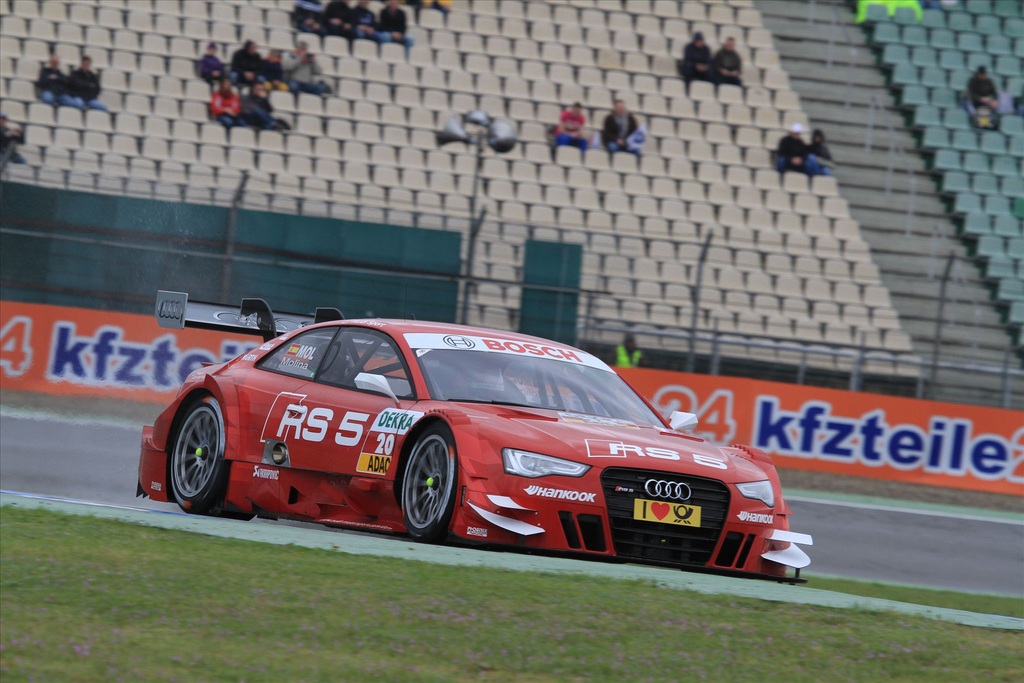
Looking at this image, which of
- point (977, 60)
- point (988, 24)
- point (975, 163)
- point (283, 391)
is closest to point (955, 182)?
point (975, 163)

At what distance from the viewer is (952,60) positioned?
23.7m

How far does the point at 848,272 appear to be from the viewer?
62.1 ft

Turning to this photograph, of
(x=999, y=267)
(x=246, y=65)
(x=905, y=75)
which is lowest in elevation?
(x=999, y=267)

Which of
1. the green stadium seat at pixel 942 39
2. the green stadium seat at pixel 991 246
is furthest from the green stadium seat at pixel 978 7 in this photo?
the green stadium seat at pixel 991 246

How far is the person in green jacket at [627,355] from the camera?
51.9ft

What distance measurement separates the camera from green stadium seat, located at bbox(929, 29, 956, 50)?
23938 mm

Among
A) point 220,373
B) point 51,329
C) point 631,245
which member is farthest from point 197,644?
point 631,245

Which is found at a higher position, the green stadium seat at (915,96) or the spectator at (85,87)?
the green stadium seat at (915,96)

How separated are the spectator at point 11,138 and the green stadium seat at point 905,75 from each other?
42.7 feet

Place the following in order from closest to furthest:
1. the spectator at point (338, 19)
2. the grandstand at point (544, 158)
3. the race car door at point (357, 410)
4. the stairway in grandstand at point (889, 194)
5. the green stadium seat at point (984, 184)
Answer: the race car door at point (357, 410) → the grandstand at point (544, 158) → the stairway in grandstand at point (889, 194) → the spectator at point (338, 19) → the green stadium seat at point (984, 184)

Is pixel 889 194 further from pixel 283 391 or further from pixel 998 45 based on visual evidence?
pixel 283 391

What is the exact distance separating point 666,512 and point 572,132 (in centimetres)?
1339

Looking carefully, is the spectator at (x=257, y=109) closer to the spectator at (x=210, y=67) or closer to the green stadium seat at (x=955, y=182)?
the spectator at (x=210, y=67)

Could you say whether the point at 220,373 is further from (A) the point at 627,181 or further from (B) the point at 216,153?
(A) the point at 627,181
